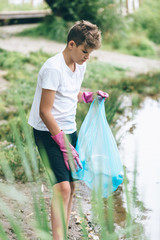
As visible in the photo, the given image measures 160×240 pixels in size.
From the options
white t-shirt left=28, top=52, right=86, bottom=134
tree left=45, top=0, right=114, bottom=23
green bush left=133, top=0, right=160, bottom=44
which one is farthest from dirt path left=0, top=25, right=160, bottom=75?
white t-shirt left=28, top=52, right=86, bottom=134

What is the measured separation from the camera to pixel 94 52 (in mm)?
9977

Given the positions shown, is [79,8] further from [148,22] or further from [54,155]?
[54,155]

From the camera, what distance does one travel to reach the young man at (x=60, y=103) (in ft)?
7.61

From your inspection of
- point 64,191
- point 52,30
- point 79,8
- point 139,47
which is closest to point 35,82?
point 64,191

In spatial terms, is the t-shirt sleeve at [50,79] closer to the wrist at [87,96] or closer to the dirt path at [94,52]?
the wrist at [87,96]

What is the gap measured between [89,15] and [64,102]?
9.11 metres

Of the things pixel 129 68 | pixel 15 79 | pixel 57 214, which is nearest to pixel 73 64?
pixel 57 214

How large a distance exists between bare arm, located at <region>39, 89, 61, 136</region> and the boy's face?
0.25 meters

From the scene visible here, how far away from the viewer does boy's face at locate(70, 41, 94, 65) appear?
2.38 metres

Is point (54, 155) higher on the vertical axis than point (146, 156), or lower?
higher

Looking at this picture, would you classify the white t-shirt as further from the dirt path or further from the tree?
the tree

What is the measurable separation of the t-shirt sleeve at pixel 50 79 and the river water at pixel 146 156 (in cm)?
65

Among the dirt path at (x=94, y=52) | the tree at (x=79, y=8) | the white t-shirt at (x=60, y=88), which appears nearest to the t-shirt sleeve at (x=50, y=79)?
the white t-shirt at (x=60, y=88)

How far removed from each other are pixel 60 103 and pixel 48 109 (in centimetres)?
15
